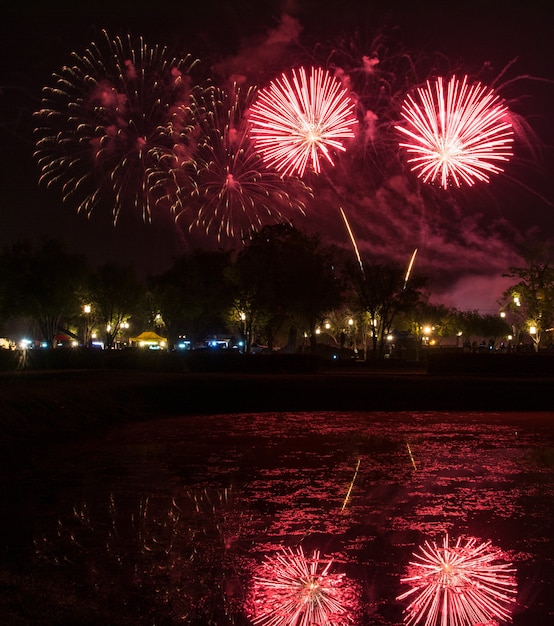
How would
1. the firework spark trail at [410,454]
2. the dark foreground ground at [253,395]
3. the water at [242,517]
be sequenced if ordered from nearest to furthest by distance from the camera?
1. the water at [242,517]
2. the firework spark trail at [410,454]
3. the dark foreground ground at [253,395]

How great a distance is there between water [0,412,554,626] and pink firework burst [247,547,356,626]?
91mm

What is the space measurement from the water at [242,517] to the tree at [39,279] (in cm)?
4928

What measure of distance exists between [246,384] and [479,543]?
79.8 ft

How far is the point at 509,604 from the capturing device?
7.31m

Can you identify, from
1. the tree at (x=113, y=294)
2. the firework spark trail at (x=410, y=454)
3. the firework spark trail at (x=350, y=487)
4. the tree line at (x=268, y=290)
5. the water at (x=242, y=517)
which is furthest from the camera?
the tree at (x=113, y=294)

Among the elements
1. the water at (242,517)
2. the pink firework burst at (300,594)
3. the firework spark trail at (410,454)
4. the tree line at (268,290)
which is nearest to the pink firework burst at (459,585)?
the water at (242,517)

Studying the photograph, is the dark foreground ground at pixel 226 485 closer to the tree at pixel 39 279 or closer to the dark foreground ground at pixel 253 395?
the dark foreground ground at pixel 253 395

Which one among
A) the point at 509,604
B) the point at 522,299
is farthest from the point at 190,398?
the point at 522,299

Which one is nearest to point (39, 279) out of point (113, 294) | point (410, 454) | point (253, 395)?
point (113, 294)

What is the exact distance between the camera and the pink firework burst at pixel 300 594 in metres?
6.90

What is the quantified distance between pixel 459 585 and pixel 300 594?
1.54m

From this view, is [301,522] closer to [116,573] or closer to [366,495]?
[366,495]

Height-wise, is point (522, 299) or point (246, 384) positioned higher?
point (522, 299)

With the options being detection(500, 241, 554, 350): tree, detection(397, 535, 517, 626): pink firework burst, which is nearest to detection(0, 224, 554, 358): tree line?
detection(500, 241, 554, 350): tree
